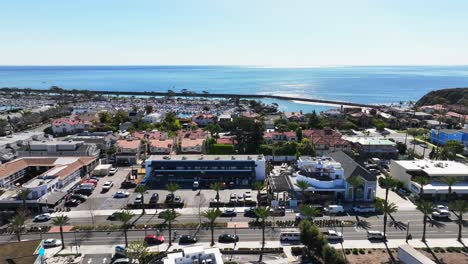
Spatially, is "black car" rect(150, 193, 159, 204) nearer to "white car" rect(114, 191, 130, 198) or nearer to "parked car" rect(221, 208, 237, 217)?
"white car" rect(114, 191, 130, 198)

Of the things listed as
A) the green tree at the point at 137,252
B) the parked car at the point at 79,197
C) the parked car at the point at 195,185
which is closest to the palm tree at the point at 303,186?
the parked car at the point at 195,185

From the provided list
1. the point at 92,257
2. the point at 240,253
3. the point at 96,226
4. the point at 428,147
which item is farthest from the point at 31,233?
the point at 428,147

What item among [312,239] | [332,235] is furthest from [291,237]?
[312,239]

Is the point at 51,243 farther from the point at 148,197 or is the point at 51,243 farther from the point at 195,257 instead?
the point at 195,257

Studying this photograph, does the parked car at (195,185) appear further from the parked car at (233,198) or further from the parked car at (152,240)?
the parked car at (152,240)

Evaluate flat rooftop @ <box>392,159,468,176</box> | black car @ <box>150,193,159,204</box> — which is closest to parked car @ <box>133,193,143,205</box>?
black car @ <box>150,193,159,204</box>
